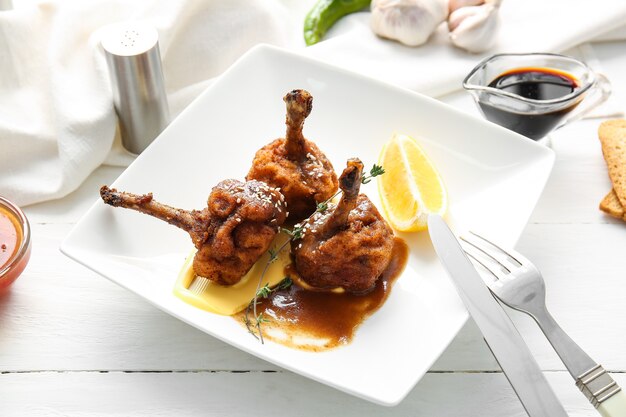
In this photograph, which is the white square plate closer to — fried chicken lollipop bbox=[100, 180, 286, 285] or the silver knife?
the silver knife

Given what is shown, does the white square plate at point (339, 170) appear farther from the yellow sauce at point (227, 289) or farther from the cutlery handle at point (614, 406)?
the cutlery handle at point (614, 406)

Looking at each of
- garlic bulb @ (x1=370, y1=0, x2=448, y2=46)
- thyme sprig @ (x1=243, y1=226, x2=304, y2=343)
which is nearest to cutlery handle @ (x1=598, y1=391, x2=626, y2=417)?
thyme sprig @ (x1=243, y1=226, x2=304, y2=343)

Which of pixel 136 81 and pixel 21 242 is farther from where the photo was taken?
pixel 136 81

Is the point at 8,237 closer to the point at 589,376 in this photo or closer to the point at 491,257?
the point at 491,257

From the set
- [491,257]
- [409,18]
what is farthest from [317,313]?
[409,18]

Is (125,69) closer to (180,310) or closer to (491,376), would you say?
(180,310)

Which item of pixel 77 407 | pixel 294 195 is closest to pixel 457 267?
pixel 294 195
